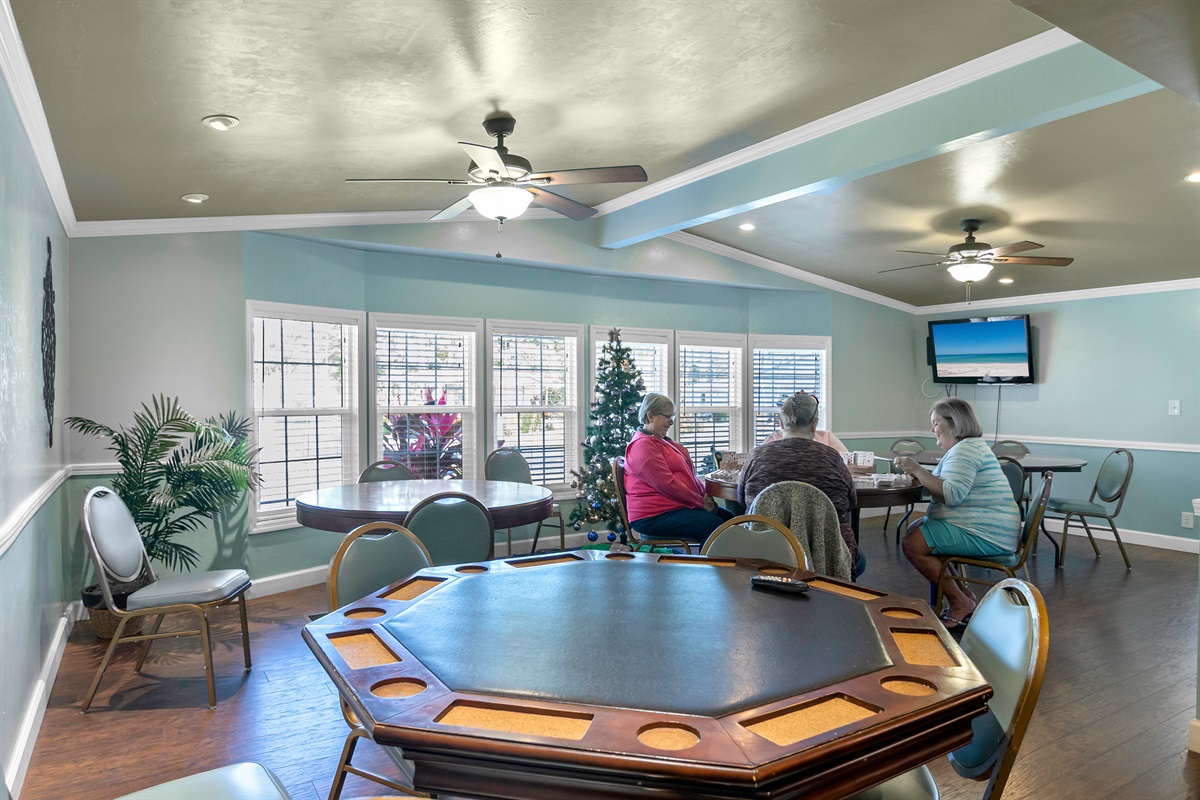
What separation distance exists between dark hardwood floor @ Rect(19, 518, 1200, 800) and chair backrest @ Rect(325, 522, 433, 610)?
0.70 meters

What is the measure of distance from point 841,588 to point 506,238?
4436 mm

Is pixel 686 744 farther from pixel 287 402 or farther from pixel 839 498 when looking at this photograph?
pixel 287 402

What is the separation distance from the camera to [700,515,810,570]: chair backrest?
8.77 ft

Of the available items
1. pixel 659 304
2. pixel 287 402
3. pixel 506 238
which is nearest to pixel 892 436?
pixel 659 304

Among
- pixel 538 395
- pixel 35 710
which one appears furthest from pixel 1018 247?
pixel 35 710

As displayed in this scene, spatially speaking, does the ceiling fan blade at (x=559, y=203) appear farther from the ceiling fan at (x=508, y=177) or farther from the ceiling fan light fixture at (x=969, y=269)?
the ceiling fan light fixture at (x=969, y=269)

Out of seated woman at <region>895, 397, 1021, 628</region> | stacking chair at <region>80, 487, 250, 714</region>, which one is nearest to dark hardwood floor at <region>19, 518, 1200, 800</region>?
stacking chair at <region>80, 487, 250, 714</region>

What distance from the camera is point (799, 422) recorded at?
12.2 ft

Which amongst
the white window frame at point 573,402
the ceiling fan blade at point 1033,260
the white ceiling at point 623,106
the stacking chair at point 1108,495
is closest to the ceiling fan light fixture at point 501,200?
the white ceiling at point 623,106

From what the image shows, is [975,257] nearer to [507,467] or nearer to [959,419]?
[959,419]

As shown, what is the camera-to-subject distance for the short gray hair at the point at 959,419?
397 centimetres

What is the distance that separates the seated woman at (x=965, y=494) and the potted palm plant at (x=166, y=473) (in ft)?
12.5

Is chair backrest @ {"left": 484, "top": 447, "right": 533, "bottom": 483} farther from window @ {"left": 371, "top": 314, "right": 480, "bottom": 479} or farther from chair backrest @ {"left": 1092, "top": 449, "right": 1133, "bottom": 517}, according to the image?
chair backrest @ {"left": 1092, "top": 449, "right": 1133, "bottom": 517}

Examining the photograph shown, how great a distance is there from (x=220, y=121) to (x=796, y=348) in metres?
6.08
